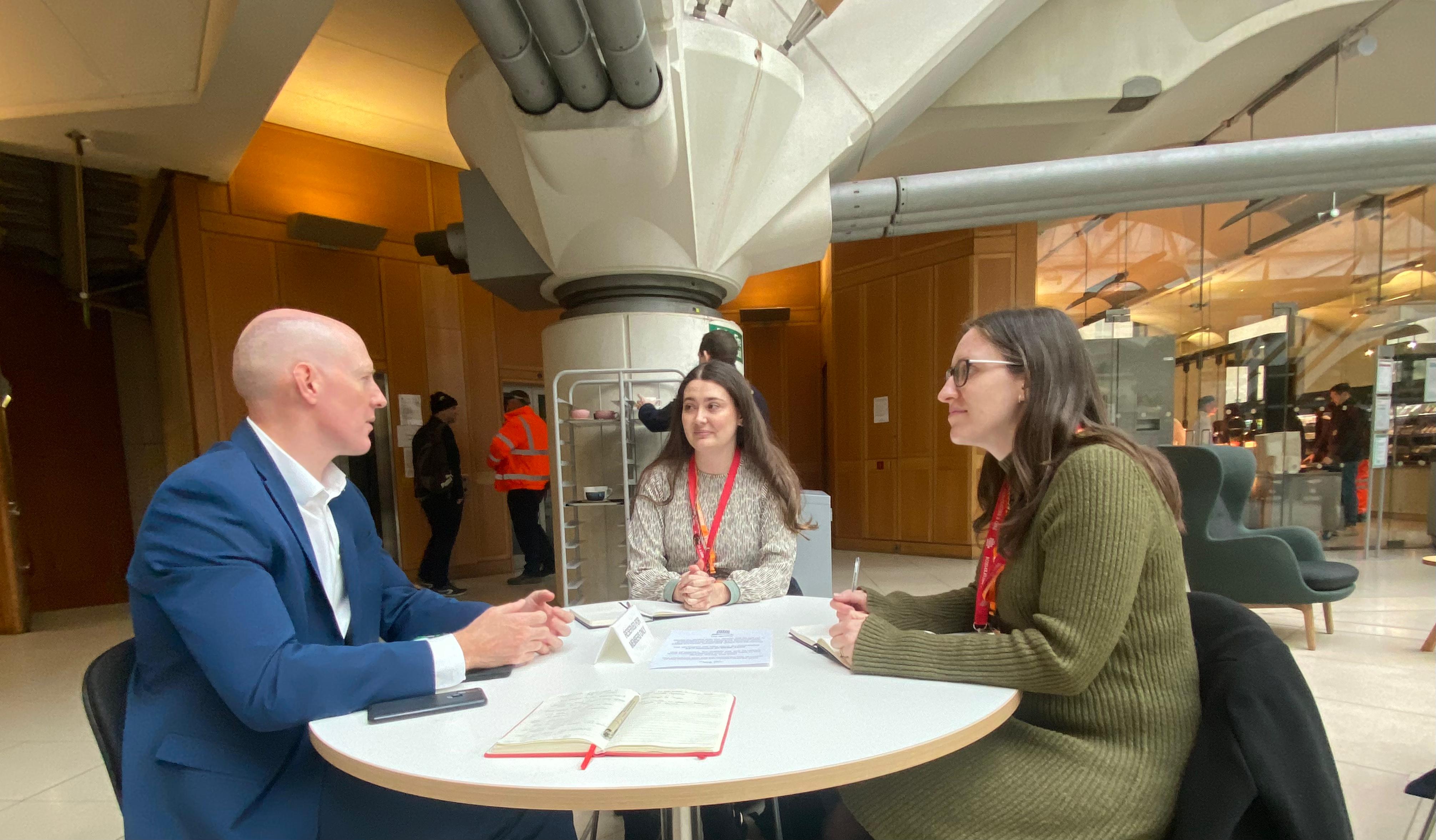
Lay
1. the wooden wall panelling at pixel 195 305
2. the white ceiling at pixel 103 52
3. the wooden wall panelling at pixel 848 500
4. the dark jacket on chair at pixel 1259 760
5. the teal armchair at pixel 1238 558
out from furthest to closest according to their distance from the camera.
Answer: the wooden wall panelling at pixel 848 500
the wooden wall panelling at pixel 195 305
the teal armchair at pixel 1238 558
the white ceiling at pixel 103 52
the dark jacket on chair at pixel 1259 760

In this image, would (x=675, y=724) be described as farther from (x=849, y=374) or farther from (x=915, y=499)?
(x=849, y=374)

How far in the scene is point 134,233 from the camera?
18.9ft

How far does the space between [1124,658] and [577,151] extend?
9.35ft

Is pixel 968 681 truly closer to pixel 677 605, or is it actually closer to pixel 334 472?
pixel 677 605

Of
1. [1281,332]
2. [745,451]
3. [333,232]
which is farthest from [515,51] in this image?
[1281,332]

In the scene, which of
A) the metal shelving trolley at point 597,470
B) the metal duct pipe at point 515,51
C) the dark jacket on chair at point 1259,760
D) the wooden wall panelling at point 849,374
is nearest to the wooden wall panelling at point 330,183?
the metal shelving trolley at point 597,470

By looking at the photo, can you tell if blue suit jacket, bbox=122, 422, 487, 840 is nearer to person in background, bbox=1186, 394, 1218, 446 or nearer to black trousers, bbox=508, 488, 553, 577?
black trousers, bbox=508, 488, 553, 577

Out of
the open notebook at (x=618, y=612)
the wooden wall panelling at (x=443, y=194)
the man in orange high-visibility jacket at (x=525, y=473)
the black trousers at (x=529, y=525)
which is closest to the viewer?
the open notebook at (x=618, y=612)

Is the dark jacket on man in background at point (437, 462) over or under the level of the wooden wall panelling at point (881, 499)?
over

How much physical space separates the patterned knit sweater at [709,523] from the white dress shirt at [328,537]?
78cm

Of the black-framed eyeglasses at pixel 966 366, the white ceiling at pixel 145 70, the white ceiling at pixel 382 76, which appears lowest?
the black-framed eyeglasses at pixel 966 366

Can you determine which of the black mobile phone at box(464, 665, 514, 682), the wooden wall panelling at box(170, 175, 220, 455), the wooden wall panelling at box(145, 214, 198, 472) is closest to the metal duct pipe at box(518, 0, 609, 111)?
the black mobile phone at box(464, 665, 514, 682)

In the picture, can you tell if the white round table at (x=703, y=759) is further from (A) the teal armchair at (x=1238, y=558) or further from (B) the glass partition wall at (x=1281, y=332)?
(B) the glass partition wall at (x=1281, y=332)

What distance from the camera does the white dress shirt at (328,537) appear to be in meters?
1.04
